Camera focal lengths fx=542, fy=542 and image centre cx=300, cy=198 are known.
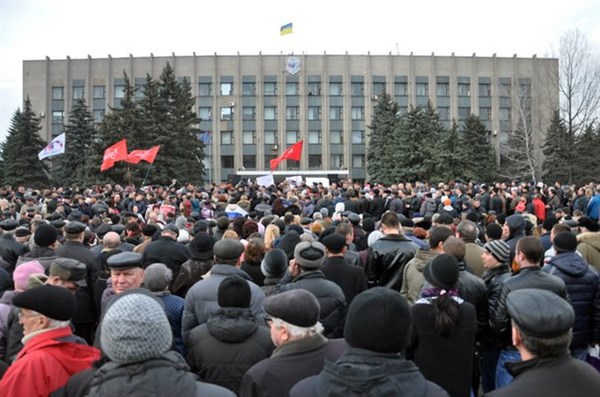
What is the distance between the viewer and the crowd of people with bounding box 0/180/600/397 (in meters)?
2.54

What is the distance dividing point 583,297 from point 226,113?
2616 inches

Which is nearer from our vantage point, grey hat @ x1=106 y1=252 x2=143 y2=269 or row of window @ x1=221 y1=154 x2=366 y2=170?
grey hat @ x1=106 y1=252 x2=143 y2=269

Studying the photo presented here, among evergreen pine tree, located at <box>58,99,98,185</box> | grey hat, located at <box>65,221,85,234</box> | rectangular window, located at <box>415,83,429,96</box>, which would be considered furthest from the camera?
rectangular window, located at <box>415,83,429,96</box>

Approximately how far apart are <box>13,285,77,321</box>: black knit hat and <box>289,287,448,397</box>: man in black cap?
1522 millimetres

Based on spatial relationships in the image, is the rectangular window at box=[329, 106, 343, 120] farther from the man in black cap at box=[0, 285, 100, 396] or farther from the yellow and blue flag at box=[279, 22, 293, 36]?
the man in black cap at box=[0, 285, 100, 396]

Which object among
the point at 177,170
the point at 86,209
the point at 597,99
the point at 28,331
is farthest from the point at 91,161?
the point at 28,331

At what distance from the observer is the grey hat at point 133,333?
2.46m

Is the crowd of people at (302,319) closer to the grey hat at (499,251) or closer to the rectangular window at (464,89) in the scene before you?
the grey hat at (499,251)

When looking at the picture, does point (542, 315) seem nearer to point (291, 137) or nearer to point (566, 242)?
point (566, 242)

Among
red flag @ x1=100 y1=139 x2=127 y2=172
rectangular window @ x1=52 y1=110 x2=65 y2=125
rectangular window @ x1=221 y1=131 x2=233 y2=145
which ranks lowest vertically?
red flag @ x1=100 y1=139 x2=127 y2=172

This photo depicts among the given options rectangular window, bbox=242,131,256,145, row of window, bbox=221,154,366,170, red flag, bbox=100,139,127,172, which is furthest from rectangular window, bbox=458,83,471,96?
red flag, bbox=100,139,127,172

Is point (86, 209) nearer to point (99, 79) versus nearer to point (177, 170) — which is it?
point (177, 170)

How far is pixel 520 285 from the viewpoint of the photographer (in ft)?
15.7

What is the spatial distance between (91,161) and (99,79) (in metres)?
36.6
